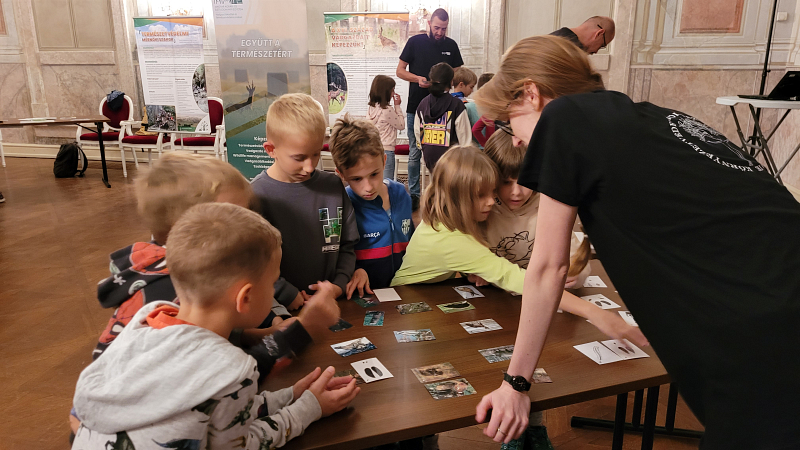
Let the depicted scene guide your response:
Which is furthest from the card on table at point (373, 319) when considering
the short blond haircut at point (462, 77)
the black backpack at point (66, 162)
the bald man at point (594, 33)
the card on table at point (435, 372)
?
the black backpack at point (66, 162)

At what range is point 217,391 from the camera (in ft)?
3.04

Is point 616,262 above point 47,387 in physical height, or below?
above

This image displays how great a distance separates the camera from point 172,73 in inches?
348

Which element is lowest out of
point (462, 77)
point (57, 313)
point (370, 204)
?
point (57, 313)

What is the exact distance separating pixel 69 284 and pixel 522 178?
13.4ft

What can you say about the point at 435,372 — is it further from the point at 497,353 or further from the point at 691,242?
the point at 691,242

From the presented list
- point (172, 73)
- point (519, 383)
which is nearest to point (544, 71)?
point (519, 383)

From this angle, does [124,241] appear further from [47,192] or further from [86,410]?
[86,410]

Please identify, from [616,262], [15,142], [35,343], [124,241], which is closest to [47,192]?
[124,241]

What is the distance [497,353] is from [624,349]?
1.15 ft

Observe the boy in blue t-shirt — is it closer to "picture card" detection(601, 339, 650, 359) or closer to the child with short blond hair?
the child with short blond hair

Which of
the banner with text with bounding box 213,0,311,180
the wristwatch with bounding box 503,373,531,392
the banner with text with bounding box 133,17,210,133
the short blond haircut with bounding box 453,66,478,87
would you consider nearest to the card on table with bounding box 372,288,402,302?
the wristwatch with bounding box 503,373,531,392

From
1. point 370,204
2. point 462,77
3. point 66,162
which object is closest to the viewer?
point 370,204

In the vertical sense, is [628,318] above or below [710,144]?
below
